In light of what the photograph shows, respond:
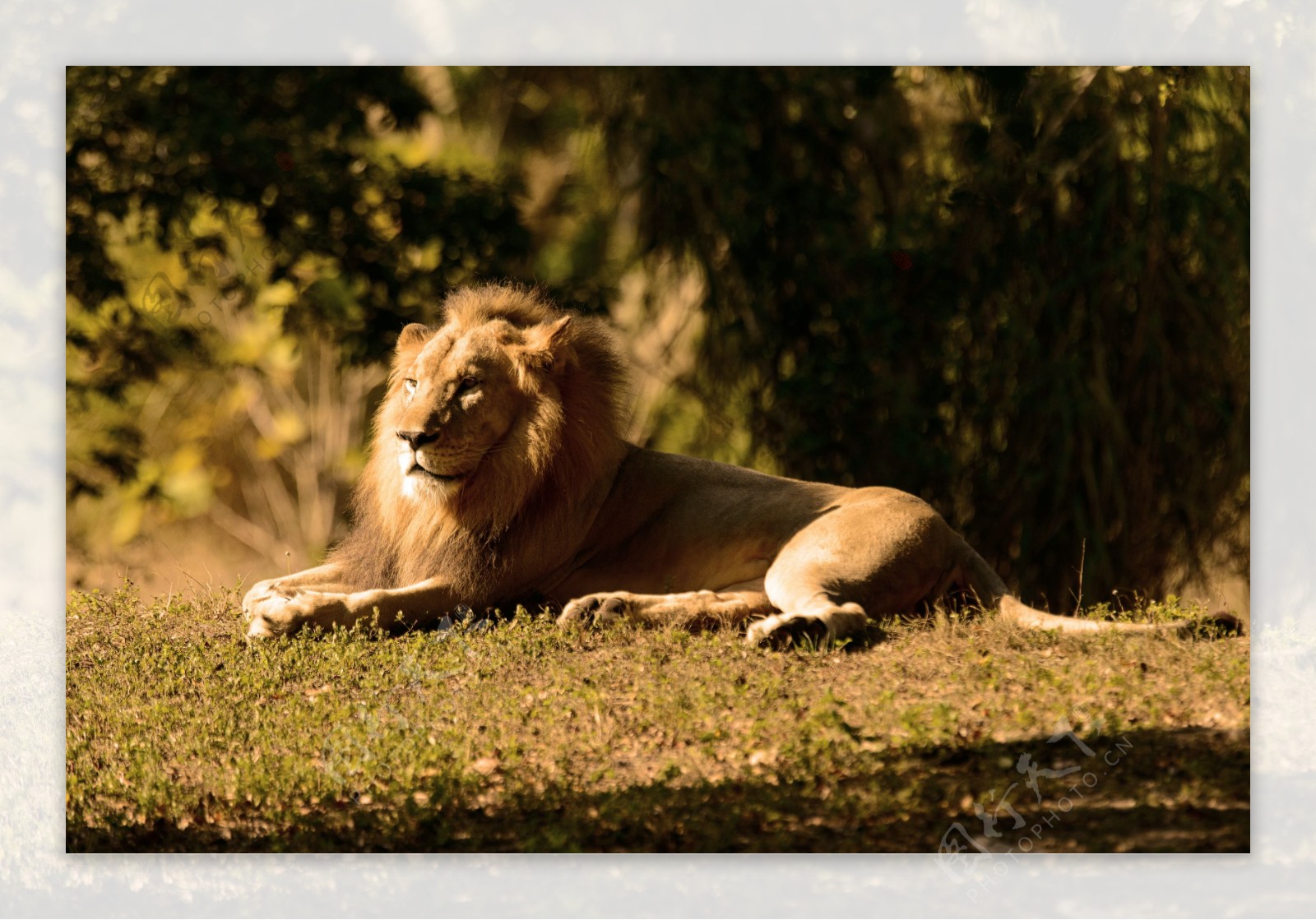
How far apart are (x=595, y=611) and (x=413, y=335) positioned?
1328 millimetres

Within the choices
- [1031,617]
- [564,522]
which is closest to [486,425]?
[564,522]

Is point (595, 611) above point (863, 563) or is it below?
below

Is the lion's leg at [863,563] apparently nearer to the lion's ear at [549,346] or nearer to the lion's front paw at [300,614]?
the lion's ear at [549,346]

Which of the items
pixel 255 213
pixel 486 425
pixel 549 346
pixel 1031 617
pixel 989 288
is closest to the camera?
pixel 1031 617

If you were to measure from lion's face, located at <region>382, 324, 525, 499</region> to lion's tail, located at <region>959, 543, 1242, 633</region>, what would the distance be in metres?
1.69

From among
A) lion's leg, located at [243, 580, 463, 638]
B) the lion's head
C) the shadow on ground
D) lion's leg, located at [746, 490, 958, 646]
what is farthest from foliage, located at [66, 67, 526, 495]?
the shadow on ground

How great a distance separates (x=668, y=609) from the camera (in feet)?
17.0

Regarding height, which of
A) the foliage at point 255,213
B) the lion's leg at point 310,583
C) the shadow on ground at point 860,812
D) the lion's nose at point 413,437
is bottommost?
the shadow on ground at point 860,812

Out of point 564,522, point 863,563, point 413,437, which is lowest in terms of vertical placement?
point 863,563

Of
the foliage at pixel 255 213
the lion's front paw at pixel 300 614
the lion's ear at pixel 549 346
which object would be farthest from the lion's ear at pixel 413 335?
the foliage at pixel 255 213

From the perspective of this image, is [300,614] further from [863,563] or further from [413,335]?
[863,563]

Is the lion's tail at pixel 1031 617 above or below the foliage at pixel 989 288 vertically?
below

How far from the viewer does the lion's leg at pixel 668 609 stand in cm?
516

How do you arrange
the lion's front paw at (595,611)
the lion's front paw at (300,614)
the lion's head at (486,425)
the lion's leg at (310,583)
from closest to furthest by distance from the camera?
the lion's front paw at (595,611), the lion's front paw at (300,614), the lion's head at (486,425), the lion's leg at (310,583)
